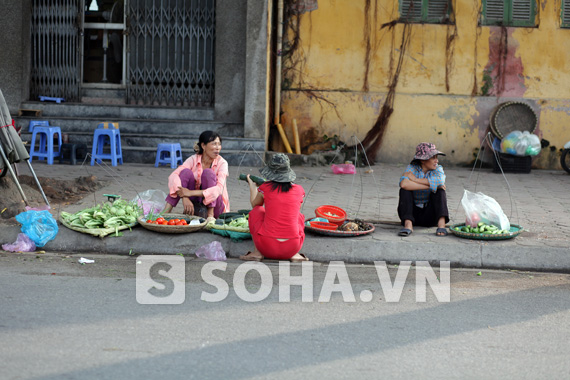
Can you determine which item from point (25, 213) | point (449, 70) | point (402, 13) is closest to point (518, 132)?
point (449, 70)

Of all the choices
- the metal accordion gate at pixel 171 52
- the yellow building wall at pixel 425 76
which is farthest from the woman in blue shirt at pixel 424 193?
the metal accordion gate at pixel 171 52

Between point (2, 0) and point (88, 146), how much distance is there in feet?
9.71

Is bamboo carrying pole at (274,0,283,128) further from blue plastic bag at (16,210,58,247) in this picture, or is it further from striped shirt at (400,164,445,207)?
blue plastic bag at (16,210,58,247)

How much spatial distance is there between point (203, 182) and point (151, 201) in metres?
0.71

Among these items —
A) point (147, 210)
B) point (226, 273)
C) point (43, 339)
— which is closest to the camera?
point (43, 339)

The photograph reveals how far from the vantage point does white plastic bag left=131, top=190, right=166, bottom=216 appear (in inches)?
281

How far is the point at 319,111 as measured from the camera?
41.8 ft

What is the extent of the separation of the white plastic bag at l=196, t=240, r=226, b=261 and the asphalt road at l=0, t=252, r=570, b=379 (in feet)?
1.49

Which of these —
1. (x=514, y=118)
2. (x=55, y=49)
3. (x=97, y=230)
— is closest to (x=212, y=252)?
(x=97, y=230)

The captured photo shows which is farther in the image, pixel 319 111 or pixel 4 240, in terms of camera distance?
pixel 319 111

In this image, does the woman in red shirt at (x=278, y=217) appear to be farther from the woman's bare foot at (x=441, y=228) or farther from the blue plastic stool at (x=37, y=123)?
the blue plastic stool at (x=37, y=123)

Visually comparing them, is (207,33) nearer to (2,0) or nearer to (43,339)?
(2,0)

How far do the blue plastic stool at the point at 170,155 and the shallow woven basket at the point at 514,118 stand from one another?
17.3 feet

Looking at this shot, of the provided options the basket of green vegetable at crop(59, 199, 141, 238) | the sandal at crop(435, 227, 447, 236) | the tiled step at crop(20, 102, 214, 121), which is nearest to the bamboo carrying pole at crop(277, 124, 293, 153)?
the tiled step at crop(20, 102, 214, 121)
